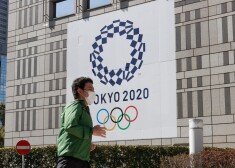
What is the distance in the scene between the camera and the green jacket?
502cm

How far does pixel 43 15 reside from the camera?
27.3 meters

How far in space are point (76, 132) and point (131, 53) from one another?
57.2 ft

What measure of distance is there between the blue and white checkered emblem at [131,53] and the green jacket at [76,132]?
1679cm

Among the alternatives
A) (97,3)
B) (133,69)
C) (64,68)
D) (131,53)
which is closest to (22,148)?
(133,69)

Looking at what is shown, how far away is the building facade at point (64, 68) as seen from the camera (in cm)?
1953

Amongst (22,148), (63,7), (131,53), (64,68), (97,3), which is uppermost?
(63,7)

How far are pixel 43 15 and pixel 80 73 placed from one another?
5.03 meters

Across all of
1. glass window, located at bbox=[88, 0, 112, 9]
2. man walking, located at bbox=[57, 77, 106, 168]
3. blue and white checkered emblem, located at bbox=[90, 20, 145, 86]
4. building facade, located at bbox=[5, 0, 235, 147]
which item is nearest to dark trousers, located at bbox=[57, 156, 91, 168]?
man walking, located at bbox=[57, 77, 106, 168]

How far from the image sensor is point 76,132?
16.4 feet

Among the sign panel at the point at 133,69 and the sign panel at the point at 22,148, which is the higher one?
the sign panel at the point at 133,69

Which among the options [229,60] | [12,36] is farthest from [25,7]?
[229,60]

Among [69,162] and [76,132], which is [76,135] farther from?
[69,162]

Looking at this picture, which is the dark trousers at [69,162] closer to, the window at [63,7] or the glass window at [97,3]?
the glass window at [97,3]

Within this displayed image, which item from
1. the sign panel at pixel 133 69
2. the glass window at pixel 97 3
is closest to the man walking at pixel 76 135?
the sign panel at pixel 133 69
